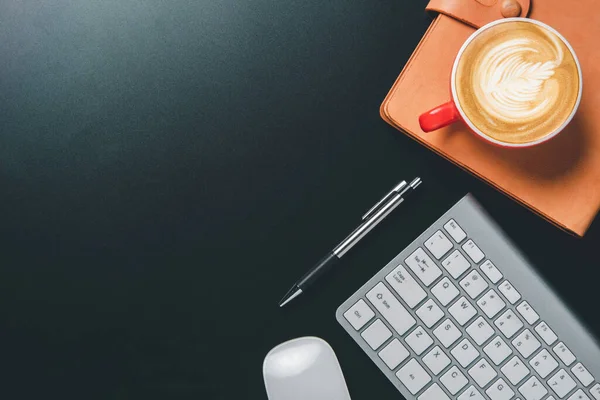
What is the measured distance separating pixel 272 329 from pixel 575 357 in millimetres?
311

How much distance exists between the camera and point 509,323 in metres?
0.57

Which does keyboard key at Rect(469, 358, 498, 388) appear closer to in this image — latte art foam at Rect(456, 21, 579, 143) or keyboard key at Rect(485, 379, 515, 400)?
keyboard key at Rect(485, 379, 515, 400)

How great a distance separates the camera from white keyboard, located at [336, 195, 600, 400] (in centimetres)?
56

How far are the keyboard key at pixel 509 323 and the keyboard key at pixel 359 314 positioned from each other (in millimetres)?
130

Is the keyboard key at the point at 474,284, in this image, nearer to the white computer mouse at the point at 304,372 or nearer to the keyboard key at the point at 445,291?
the keyboard key at the point at 445,291

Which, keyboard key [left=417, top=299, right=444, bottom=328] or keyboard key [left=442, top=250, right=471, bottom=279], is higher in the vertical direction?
keyboard key [left=442, top=250, right=471, bottom=279]

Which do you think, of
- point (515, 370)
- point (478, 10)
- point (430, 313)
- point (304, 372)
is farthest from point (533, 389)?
point (478, 10)

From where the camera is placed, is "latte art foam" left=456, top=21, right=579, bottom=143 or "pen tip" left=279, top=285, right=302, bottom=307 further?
"pen tip" left=279, top=285, right=302, bottom=307

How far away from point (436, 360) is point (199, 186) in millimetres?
308

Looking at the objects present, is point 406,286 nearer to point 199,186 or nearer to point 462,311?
point 462,311

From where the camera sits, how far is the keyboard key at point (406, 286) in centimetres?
57

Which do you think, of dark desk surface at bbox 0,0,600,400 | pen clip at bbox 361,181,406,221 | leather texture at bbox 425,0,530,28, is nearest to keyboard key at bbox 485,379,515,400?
dark desk surface at bbox 0,0,600,400

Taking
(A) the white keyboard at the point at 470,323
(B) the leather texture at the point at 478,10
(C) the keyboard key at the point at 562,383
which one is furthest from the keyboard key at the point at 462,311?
(B) the leather texture at the point at 478,10

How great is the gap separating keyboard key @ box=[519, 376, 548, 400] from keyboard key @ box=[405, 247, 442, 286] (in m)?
0.14
